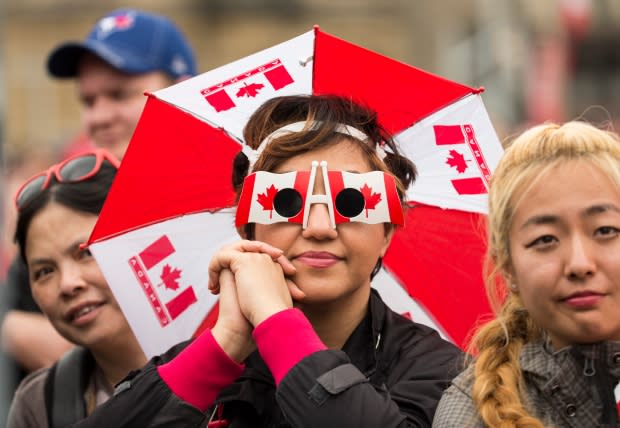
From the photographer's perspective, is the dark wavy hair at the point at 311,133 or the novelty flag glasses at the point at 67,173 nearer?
the dark wavy hair at the point at 311,133

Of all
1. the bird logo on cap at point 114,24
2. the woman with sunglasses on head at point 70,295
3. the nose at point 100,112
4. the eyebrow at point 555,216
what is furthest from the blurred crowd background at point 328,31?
the eyebrow at point 555,216

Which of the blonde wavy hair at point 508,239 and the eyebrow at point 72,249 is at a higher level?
the eyebrow at point 72,249

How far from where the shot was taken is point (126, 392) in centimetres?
389

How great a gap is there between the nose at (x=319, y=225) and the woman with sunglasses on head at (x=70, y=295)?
1.16 meters

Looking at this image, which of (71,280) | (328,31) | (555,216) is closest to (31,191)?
(71,280)

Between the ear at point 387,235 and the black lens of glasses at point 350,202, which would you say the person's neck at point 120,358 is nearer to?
the ear at point 387,235

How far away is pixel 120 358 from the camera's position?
16.0ft

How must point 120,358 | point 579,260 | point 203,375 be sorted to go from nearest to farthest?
point 579,260 → point 203,375 → point 120,358

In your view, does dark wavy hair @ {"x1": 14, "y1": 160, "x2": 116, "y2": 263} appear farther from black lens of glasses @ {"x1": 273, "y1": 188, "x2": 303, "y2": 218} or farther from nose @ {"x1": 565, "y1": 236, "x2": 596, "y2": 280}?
nose @ {"x1": 565, "y1": 236, "x2": 596, "y2": 280}

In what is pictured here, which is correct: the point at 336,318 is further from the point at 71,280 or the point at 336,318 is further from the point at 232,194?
the point at 71,280

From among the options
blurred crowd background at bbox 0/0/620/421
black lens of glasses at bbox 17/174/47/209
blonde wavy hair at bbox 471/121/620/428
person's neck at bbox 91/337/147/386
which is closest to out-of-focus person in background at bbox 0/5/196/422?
black lens of glasses at bbox 17/174/47/209

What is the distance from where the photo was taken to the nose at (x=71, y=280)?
475cm

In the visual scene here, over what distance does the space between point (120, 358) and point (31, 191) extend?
674 millimetres

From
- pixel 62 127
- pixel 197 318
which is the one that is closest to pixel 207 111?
pixel 197 318
